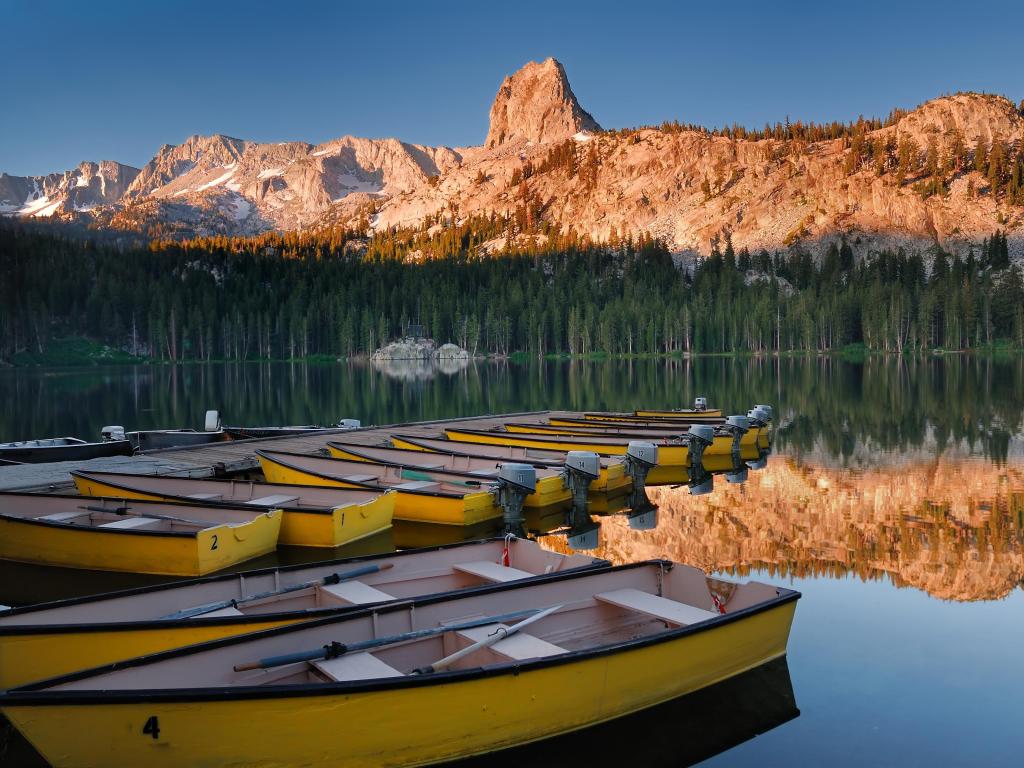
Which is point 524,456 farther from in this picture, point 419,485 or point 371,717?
point 371,717

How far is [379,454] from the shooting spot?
71.4ft

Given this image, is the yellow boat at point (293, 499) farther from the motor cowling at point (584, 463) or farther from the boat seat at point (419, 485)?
the motor cowling at point (584, 463)

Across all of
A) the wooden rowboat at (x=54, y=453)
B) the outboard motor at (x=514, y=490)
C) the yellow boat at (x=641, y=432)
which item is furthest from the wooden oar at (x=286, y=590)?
the yellow boat at (x=641, y=432)

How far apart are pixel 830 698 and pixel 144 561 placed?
35.6ft

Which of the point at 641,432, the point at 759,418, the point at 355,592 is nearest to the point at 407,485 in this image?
the point at 355,592

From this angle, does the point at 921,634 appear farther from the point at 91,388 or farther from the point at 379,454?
the point at 91,388

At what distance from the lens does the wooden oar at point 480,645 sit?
7086 mm

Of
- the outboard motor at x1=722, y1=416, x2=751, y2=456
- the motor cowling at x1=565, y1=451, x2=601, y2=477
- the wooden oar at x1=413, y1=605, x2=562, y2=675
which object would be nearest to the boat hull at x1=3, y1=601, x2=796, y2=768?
the wooden oar at x1=413, y1=605, x2=562, y2=675

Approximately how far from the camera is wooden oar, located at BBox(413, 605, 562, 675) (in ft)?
23.2

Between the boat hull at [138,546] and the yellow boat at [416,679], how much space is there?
255 inches

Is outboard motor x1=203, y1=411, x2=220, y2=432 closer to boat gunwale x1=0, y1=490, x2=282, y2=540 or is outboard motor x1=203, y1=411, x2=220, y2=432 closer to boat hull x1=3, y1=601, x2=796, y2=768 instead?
boat gunwale x1=0, y1=490, x2=282, y2=540

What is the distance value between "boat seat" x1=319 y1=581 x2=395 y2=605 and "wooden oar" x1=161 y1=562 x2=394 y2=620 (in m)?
0.08

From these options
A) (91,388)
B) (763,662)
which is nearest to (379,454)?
(763,662)

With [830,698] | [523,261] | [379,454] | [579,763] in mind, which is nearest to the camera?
[579,763]
